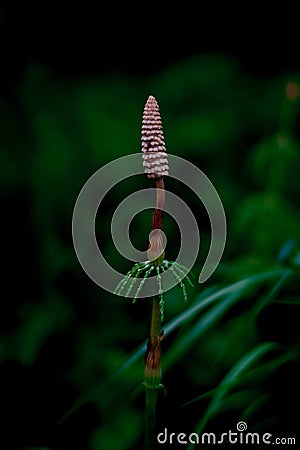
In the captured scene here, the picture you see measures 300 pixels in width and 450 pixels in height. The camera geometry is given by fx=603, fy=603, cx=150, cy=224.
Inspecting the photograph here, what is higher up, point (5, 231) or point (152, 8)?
point (152, 8)

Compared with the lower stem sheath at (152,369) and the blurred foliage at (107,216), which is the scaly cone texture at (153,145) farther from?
the blurred foliage at (107,216)

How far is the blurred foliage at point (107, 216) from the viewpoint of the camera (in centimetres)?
117

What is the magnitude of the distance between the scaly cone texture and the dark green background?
65 cm

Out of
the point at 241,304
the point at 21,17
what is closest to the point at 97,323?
the point at 241,304

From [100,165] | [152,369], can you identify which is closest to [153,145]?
[152,369]

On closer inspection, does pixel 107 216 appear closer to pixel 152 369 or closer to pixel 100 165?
pixel 100 165

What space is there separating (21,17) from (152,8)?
0.34 meters

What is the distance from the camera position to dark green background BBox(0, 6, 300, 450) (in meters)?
1.19

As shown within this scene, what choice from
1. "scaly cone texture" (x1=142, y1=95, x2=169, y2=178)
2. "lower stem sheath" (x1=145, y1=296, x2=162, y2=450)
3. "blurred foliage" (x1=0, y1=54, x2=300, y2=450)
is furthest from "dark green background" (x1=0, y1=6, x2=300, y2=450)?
"scaly cone texture" (x1=142, y1=95, x2=169, y2=178)

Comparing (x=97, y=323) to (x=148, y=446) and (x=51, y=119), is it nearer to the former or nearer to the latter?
(x=51, y=119)

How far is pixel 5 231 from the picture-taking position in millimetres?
1455

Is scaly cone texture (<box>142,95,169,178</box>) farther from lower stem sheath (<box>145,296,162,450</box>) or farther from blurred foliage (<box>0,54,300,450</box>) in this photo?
blurred foliage (<box>0,54,300,450</box>)

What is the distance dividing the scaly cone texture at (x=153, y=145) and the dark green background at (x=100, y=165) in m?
0.65

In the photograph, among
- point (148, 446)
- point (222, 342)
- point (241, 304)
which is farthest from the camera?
point (222, 342)
